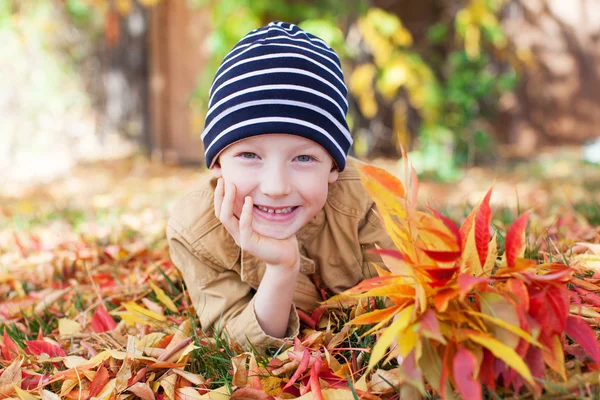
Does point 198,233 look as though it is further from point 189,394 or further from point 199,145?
point 199,145

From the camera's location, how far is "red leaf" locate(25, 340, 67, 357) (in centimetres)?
182

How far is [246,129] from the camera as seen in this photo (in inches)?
62.0

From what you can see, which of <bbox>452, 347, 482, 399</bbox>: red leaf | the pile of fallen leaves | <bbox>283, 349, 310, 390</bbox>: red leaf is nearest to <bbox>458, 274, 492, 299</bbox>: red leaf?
the pile of fallen leaves

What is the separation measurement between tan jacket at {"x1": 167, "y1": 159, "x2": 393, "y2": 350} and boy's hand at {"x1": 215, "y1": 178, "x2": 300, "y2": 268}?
24cm

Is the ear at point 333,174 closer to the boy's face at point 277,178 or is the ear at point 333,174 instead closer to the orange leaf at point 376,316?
the boy's face at point 277,178

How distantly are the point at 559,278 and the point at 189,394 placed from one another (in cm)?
90

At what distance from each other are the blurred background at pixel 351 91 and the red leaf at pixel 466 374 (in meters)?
3.90

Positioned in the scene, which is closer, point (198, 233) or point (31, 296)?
point (198, 233)

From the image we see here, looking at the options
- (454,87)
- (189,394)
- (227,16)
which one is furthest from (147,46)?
(189,394)

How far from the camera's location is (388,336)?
1111 millimetres

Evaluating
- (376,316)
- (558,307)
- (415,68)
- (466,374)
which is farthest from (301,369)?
(415,68)

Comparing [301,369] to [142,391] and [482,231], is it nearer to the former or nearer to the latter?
[142,391]

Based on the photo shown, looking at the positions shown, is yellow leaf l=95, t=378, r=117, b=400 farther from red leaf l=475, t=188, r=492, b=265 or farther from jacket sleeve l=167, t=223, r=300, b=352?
red leaf l=475, t=188, r=492, b=265

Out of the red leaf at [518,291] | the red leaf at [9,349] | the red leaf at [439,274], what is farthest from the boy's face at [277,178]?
the red leaf at [9,349]
